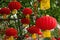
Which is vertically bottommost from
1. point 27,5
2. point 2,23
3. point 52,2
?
point 2,23

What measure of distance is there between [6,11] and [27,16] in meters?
0.19

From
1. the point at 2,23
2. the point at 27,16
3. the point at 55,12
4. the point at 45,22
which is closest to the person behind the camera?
the point at 45,22

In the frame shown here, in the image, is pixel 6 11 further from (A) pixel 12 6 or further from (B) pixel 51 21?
(B) pixel 51 21

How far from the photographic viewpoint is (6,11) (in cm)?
216

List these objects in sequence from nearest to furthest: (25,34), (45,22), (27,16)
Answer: (45,22), (27,16), (25,34)

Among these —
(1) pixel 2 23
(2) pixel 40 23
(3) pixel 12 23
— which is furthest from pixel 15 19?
(2) pixel 40 23

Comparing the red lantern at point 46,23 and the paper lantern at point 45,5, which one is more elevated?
the paper lantern at point 45,5

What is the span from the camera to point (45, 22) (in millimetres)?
1471

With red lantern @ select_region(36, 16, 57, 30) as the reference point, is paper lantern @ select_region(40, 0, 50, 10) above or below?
above

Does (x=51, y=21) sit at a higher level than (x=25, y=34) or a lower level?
higher

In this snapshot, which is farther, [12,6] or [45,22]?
[12,6]

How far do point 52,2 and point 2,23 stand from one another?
103 centimetres

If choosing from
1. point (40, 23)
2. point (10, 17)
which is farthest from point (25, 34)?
point (40, 23)

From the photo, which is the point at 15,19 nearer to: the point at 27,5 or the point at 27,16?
the point at 27,5
